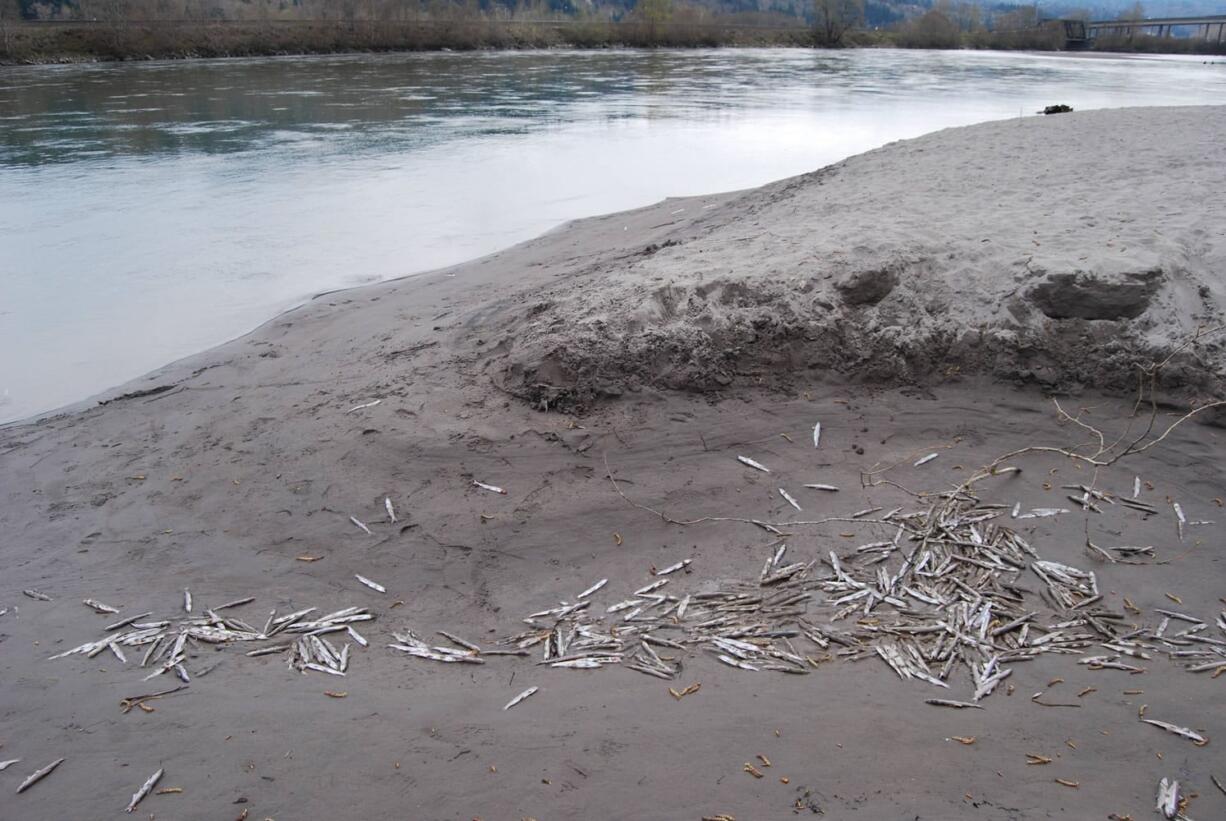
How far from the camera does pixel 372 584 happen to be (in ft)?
12.8

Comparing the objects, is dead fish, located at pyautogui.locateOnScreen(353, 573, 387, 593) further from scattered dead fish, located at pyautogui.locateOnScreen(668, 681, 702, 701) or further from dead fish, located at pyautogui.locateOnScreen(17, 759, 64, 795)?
scattered dead fish, located at pyautogui.locateOnScreen(668, 681, 702, 701)

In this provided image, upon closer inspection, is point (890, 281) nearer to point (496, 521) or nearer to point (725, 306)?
point (725, 306)

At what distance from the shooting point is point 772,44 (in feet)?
192

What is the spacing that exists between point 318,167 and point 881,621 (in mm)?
13205

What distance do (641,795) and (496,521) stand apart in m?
1.84

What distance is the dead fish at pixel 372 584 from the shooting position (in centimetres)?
387

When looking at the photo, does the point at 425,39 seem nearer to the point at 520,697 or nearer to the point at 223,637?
the point at 223,637

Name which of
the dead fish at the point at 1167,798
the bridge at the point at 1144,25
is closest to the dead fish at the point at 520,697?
the dead fish at the point at 1167,798

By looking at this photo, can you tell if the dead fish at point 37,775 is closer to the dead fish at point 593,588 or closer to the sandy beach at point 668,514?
the sandy beach at point 668,514

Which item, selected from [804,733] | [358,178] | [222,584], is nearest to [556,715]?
[804,733]

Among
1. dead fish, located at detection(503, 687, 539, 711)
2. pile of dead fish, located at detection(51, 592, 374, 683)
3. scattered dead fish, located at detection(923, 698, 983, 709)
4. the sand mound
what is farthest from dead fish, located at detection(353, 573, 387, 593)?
scattered dead fish, located at detection(923, 698, 983, 709)

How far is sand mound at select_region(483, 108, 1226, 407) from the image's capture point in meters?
4.83

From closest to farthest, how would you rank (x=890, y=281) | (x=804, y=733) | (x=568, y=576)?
(x=804, y=733)
(x=568, y=576)
(x=890, y=281)

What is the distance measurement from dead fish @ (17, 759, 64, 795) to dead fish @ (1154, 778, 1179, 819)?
358 centimetres
